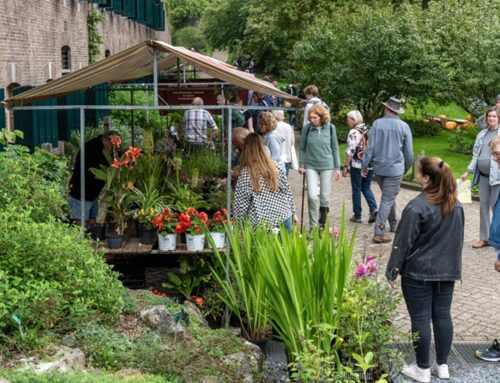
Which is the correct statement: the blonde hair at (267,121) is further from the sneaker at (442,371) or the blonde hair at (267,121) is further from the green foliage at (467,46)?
the green foliage at (467,46)

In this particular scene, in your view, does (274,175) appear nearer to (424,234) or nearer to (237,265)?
(237,265)

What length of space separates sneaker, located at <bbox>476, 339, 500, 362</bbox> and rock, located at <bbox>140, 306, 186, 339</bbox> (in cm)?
Answer: 254

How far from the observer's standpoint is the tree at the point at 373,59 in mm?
20547

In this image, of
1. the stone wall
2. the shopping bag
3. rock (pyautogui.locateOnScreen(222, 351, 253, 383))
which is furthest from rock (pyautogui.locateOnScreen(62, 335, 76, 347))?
the stone wall

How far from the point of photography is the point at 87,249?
567 centimetres

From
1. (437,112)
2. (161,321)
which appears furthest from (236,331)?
(437,112)

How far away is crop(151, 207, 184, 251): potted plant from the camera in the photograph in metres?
6.80

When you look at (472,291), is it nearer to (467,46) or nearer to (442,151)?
(467,46)

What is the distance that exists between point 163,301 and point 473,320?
3.15m

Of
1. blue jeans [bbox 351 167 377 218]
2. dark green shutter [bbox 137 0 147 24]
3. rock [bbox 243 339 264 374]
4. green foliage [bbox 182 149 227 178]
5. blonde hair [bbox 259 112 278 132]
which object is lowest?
rock [bbox 243 339 264 374]

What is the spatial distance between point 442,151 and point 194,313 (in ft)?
49.6

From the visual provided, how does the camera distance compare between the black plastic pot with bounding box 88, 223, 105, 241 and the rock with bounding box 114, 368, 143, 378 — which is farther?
the black plastic pot with bounding box 88, 223, 105, 241

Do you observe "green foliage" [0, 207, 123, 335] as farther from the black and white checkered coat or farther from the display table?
the black and white checkered coat

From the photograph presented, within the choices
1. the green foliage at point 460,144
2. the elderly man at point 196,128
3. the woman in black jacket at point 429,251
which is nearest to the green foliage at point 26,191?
the woman in black jacket at point 429,251
